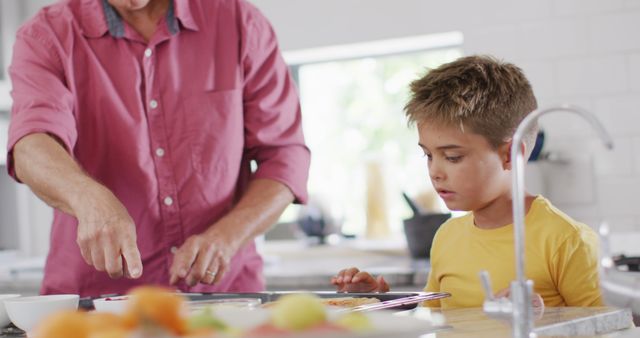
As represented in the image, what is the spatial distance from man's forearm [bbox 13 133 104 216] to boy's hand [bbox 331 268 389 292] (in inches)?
19.0

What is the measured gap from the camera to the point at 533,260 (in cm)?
158

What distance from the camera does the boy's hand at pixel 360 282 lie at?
165 cm

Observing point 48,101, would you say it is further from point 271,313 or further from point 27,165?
point 271,313

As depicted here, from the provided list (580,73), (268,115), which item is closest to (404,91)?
(580,73)

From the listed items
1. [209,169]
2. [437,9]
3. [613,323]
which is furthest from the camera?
[437,9]

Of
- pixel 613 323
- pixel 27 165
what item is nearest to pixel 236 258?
pixel 27 165

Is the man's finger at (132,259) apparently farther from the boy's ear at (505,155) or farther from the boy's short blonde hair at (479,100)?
the boy's ear at (505,155)

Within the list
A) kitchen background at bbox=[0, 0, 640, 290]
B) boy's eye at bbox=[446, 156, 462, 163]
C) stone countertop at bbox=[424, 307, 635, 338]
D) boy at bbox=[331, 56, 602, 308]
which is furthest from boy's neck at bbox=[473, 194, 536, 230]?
kitchen background at bbox=[0, 0, 640, 290]

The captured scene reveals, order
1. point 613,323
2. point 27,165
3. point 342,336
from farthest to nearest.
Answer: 1. point 27,165
2. point 613,323
3. point 342,336

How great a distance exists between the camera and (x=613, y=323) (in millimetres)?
1239

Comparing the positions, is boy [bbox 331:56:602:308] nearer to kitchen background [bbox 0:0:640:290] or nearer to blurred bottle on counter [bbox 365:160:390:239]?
kitchen background [bbox 0:0:640:290]

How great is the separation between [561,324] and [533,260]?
442 millimetres

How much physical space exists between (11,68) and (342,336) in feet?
5.28

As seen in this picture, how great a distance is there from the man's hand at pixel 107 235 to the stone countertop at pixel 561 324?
515mm
